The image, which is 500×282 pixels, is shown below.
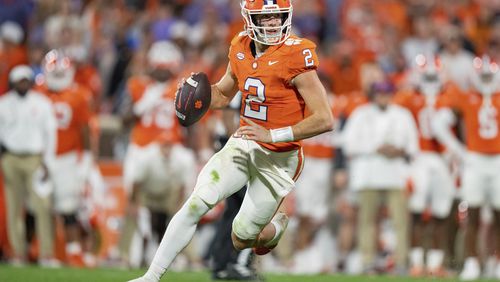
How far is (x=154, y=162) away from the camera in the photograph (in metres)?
12.3

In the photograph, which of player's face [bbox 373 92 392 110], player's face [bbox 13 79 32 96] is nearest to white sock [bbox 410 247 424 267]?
player's face [bbox 373 92 392 110]

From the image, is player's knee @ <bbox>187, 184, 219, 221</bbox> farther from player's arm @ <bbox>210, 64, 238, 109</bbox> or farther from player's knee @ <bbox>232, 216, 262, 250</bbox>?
player's arm @ <bbox>210, 64, 238, 109</bbox>

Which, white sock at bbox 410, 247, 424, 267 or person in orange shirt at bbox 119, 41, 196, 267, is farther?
person in orange shirt at bbox 119, 41, 196, 267

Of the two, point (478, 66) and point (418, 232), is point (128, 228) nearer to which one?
point (418, 232)

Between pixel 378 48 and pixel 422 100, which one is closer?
pixel 422 100

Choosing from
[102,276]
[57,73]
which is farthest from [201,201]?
→ [57,73]

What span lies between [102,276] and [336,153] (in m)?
4.41

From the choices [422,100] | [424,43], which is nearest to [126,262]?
[422,100]

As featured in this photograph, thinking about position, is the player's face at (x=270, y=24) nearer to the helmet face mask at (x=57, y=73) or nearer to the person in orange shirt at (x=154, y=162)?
the person in orange shirt at (x=154, y=162)

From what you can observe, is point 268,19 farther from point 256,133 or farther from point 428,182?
point 428,182

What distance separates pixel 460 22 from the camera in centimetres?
1491

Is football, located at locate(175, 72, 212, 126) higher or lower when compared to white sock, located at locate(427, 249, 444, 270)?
higher

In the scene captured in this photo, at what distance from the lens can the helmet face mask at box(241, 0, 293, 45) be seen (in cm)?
749

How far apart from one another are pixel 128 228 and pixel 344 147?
8.25 feet
